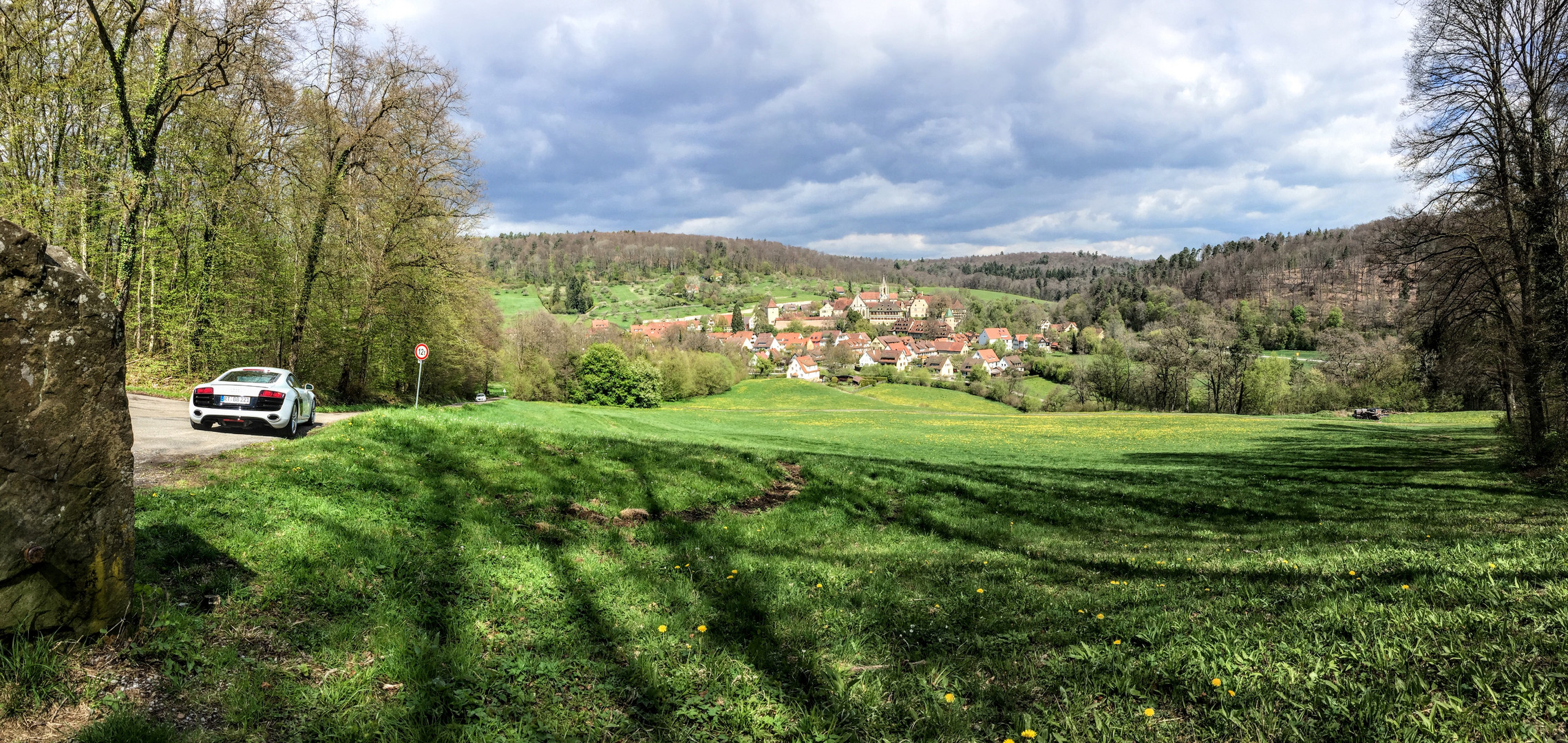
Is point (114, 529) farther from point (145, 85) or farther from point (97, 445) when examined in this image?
point (145, 85)

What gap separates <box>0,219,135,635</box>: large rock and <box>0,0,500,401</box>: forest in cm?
2050

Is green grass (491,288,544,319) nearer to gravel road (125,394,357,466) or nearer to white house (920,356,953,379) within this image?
white house (920,356,953,379)

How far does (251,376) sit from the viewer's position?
47.4 feet

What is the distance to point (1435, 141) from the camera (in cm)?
1800

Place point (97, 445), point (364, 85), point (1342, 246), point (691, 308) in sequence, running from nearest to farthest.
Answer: point (97, 445)
point (364, 85)
point (1342, 246)
point (691, 308)

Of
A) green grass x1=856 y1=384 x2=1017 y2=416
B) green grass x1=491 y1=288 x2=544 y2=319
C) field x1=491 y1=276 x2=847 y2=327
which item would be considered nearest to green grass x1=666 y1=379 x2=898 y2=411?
green grass x1=856 y1=384 x2=1017 y2=416

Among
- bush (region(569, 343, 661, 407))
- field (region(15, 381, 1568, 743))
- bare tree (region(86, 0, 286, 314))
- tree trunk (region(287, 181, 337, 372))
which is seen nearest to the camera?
field (region(15, 381, 1568, 743))

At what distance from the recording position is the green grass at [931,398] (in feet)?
257

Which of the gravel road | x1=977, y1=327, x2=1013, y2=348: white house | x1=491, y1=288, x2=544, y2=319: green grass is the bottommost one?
the gravel road

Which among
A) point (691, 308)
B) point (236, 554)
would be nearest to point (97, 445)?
point (236, 554)

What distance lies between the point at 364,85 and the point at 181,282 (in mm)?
11071

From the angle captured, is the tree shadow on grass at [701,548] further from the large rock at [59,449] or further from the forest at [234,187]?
the forest at [234,187]

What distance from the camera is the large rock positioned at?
11.3ft

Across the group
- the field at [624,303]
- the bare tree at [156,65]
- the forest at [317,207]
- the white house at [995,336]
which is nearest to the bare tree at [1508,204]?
the forest at [317,207]
